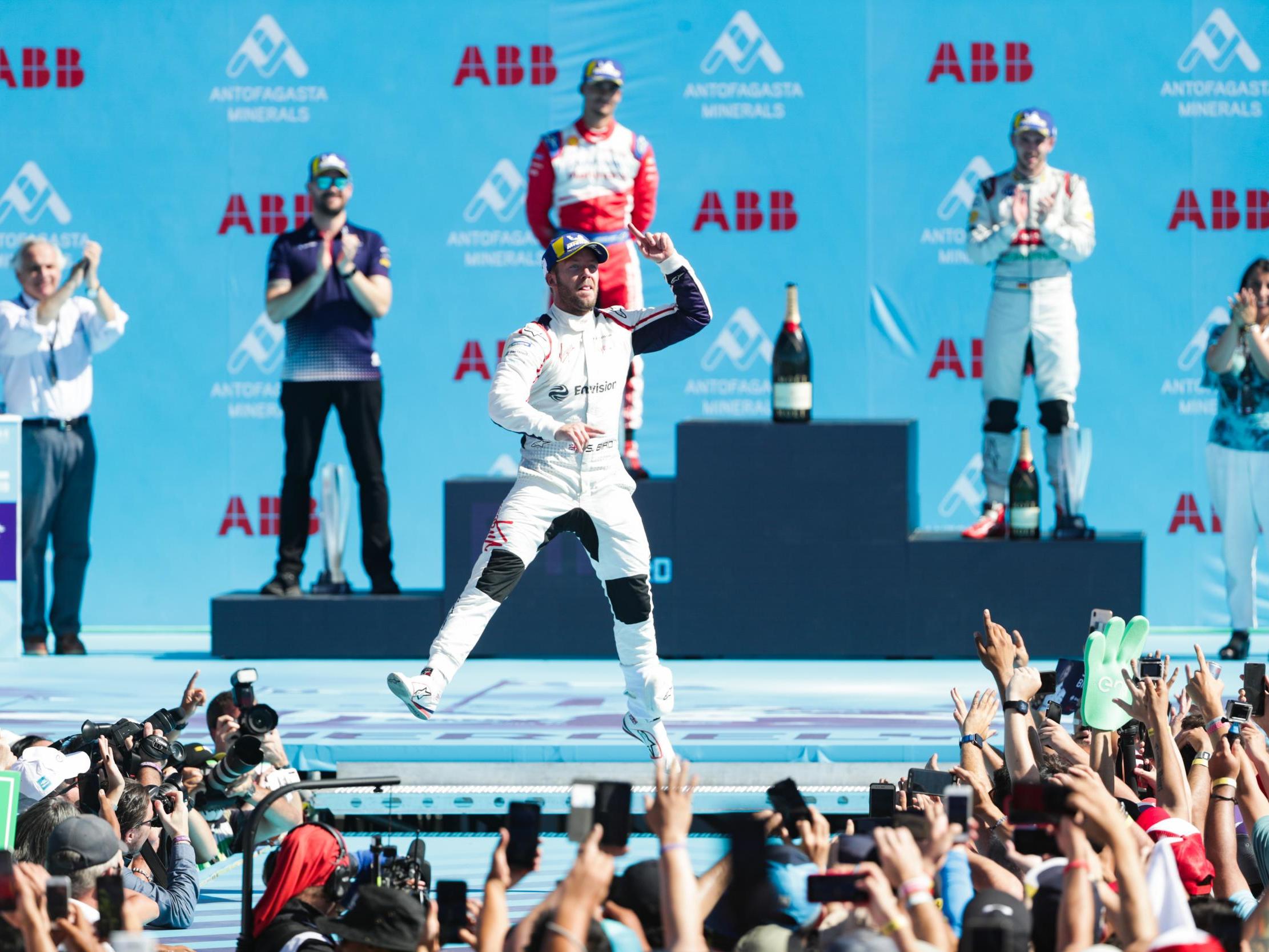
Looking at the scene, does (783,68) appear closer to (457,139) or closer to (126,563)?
(457,139)

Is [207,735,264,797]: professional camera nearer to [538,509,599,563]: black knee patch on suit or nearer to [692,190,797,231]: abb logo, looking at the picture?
[538,509,599,563]: black knee patch on suit

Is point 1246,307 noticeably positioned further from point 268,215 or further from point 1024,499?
point 268,215

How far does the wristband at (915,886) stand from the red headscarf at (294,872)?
4.72ft

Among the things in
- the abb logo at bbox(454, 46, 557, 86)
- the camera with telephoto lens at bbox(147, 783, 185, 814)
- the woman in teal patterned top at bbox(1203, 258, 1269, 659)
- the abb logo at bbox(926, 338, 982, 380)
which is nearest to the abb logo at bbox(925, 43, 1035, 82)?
the abb logo at bbox(926, 338, 982, 380)

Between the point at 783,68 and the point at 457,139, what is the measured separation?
188 cm

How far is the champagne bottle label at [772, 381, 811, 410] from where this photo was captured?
9.12m

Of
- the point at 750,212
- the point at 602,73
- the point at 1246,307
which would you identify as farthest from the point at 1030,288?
the point at 750,212

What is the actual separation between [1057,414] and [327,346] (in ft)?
11.2

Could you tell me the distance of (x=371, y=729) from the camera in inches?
275

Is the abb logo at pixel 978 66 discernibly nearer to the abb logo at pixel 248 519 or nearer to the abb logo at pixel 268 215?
the abb logo at pixel 268 215

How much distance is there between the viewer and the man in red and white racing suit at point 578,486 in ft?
19.5

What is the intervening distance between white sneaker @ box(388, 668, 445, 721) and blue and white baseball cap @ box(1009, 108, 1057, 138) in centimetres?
429

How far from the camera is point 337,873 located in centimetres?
391

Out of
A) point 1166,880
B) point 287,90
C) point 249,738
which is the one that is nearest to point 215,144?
point 287,90
